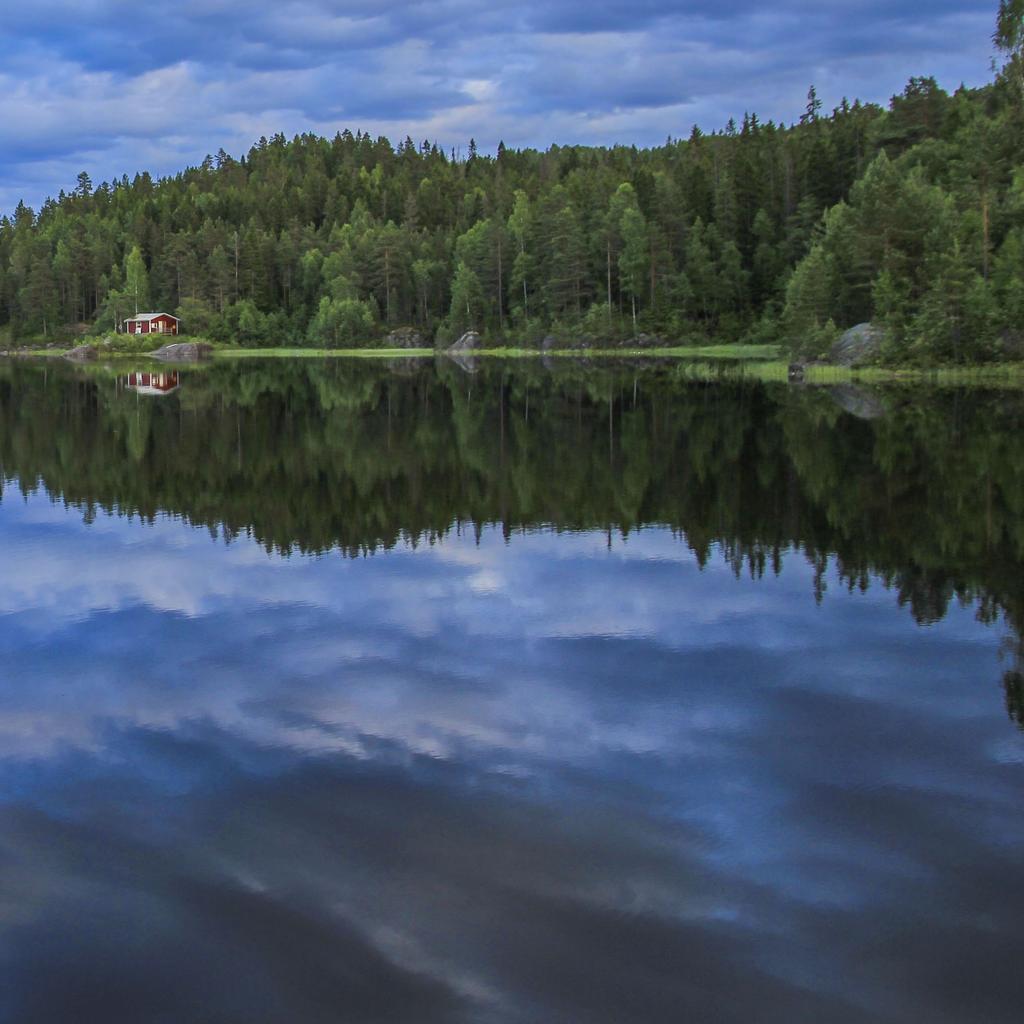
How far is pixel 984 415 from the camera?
44.3m

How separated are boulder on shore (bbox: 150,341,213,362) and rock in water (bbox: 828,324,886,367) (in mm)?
90603

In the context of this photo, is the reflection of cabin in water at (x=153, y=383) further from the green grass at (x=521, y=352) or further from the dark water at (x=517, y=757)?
the dark water at (x=517, y=757)

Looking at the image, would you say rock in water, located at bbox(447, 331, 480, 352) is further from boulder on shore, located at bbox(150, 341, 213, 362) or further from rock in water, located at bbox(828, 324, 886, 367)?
rock in water, located at bbox(828, 324, 886, 367)

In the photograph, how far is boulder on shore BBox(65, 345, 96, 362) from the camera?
152625 millimetres

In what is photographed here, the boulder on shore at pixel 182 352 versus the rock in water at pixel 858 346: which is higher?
the boulder on shore at pixel 182 352

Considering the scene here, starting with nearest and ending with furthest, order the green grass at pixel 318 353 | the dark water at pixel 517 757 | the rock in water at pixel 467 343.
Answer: the dark water at pixel 517 757, the rock in water at pixel 467 343, the green grass at pixel 318 353

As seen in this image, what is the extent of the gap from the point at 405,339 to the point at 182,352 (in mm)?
29110

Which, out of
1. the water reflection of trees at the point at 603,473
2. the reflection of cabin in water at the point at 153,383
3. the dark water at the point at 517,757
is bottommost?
the dark water at the point at 517,757

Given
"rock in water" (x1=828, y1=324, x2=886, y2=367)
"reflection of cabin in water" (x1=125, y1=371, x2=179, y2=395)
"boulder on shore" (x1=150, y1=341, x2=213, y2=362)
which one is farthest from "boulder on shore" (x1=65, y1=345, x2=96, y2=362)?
"rock in water" (x1=828, y1=324, x2=886, y2=367)

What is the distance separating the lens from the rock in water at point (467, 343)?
14400cm

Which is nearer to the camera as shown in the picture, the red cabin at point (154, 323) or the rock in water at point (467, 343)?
the rock in water at point (467, 343)

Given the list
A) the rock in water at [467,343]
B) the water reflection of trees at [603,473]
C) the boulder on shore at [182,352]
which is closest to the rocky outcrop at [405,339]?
the rock in water at [467,343]

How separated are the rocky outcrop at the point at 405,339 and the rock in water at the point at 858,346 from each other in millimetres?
82700

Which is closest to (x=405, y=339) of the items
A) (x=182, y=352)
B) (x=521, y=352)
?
(x=521, y=352)
